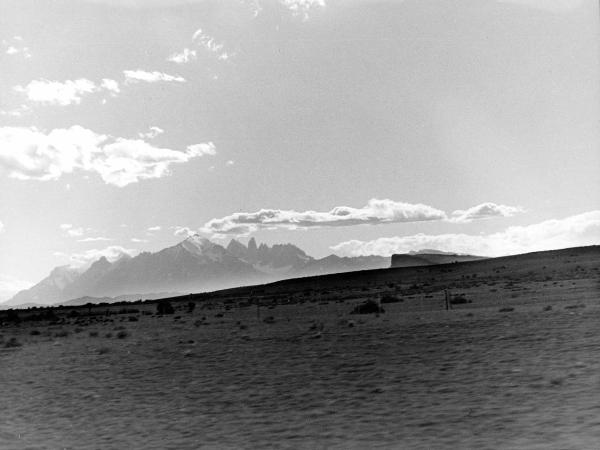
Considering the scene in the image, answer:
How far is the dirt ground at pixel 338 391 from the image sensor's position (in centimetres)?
1023

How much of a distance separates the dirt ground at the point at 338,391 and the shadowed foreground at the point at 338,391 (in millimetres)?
43

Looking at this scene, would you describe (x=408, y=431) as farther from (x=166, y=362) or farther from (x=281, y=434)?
(x=166, y=362)

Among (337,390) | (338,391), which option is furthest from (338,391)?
(337,390)

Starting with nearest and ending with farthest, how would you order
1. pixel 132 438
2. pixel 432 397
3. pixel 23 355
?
1. pixel 132 438
2. pixel 432 397
3. pixel 23 355

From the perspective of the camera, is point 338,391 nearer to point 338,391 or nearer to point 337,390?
point 338,391

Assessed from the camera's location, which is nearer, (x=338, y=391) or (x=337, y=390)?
(x=338, y=391)

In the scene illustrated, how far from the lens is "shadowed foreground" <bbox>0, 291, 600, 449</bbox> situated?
10250 mm

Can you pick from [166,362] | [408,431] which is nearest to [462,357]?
[408,431]

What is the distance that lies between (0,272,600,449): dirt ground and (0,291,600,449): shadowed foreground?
0.04m

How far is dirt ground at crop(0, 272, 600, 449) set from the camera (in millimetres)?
10234

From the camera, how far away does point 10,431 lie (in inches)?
513

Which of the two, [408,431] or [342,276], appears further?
[342,276]

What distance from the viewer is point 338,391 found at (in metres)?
14.2

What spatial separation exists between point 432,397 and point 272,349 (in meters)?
10.5
